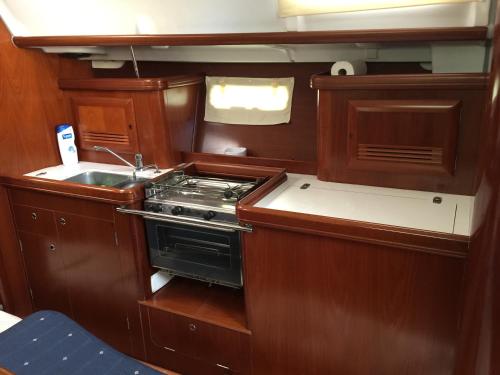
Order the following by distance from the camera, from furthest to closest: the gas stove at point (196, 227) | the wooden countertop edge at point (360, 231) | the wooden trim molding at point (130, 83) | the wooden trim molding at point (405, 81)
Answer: the wooden trim molding at point (130, 83), the gas stove at point (196, 227), the wooden trim molding at point (405, 81), the wooden countertop edge at point (360, 231)

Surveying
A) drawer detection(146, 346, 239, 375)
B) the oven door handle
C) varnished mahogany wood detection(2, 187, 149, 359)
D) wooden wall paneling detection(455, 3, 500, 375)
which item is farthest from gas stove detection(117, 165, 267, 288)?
wooden wall paneling detection(455, 3, 500, 375)

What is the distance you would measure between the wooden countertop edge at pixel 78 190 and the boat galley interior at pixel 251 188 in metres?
0.01

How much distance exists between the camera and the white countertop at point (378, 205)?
1477mm

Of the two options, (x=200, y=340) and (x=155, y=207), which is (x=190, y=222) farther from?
(x=200, y=340)

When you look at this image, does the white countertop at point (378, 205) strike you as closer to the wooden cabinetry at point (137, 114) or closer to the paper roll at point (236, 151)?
the paper roll at point (236, 151)

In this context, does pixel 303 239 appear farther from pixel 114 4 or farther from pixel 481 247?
pixel 114 4

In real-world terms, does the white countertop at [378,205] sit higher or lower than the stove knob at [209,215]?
higher

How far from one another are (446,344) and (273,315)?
24.6 inches

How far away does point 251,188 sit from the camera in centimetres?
191

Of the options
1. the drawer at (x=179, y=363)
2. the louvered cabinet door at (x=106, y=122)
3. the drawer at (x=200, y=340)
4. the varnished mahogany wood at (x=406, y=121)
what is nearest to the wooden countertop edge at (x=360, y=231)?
the varnished mahogany wood at (x=406, y=121)

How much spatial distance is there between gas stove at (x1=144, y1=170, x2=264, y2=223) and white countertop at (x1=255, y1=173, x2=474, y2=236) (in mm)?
161

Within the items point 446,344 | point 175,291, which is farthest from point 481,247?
point 175,291

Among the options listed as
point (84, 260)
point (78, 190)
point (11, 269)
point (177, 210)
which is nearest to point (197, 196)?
point (177, 210)

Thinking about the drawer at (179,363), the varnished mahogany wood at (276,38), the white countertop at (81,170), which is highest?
the varnished mahogany wood at (276,38)
